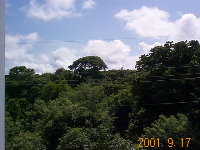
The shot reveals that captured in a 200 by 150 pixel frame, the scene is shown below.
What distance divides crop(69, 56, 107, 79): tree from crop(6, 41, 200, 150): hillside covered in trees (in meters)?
3.71

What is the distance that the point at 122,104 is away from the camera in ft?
33.2

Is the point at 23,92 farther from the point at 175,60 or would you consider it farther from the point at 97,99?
the point at 175,60

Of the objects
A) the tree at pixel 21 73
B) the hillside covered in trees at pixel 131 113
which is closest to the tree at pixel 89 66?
the tree at pixel 21 73

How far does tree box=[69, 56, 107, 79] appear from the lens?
46.4ft

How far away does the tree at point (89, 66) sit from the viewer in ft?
46.4

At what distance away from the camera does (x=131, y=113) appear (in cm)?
964

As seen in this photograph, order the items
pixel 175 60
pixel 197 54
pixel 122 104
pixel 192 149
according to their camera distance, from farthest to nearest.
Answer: pixel 122 104
pixel 175 60
pixel 197 54
pixel 192 149

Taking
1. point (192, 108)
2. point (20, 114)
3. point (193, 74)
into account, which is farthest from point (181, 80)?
point (20, 114)

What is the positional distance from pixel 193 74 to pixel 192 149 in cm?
198

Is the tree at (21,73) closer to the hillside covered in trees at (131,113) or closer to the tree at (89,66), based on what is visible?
the hillside covered in trees at (131,113)

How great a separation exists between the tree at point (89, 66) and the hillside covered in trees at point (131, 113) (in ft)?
12.2
